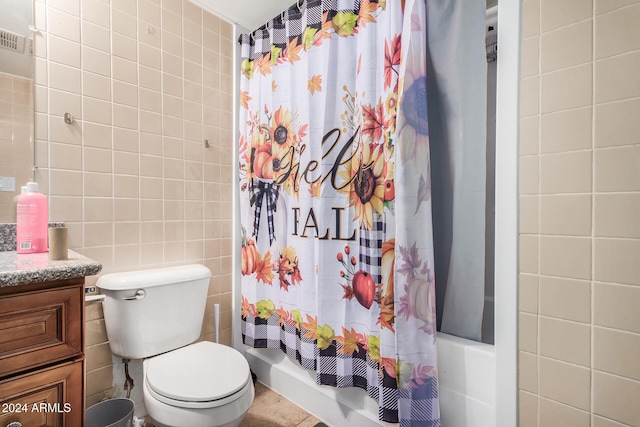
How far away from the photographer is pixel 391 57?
1.09 meters

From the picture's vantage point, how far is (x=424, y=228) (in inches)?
40.1

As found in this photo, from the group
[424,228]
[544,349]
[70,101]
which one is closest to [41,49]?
[70,101]

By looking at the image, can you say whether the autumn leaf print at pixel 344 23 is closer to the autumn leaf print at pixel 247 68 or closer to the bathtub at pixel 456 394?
the autumn leaf print at pixel 247 68

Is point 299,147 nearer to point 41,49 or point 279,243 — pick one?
point 279,243

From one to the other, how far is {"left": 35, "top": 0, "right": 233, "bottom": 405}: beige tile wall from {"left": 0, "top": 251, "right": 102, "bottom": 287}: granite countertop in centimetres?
45

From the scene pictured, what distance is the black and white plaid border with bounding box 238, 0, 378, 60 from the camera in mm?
1294

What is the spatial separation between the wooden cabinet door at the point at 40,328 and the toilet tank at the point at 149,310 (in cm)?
47

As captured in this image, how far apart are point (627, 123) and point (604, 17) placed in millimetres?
281

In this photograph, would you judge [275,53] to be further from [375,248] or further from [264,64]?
[375,248]

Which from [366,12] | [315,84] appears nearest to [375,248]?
[315,84]

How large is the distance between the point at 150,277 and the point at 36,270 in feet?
2.02

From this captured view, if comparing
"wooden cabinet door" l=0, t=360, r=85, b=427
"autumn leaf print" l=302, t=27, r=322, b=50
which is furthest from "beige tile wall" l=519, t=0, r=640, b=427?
"wooden cabinet door" l=0, t=360, r=85, b=427

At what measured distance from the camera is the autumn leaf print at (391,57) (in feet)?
3.53

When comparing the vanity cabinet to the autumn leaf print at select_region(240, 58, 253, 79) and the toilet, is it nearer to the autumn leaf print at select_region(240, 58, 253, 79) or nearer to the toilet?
the toilet
